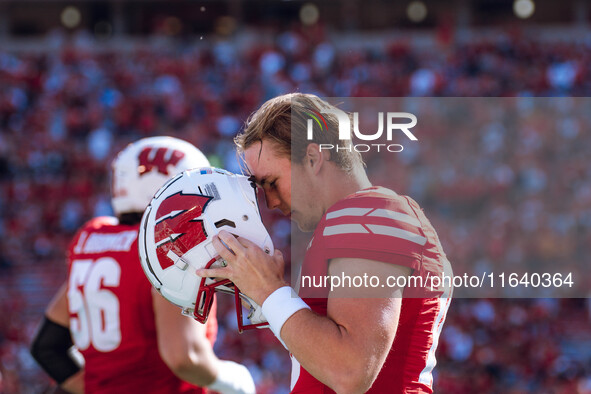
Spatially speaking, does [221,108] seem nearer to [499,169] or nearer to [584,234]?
[499,169]

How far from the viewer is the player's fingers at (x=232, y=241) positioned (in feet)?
6.06

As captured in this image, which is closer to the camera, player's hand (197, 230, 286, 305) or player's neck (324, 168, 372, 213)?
player's hand (197, 230, 286, 305)

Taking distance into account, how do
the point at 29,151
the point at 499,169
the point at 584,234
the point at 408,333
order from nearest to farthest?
the point at 408,333 < the point at 584,234 < the point at 499,169 < the point at 29,151

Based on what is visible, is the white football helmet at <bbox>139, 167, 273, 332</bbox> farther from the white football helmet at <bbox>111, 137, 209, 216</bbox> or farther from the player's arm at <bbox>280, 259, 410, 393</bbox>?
the white football helmet at <bbox>111, 137, 209, 216</bbox>

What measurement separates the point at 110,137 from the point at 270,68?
4.09 meters

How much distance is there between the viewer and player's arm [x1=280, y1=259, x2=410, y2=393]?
5.46ft

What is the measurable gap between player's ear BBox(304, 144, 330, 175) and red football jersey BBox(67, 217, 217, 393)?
121cm

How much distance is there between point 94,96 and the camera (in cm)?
1587

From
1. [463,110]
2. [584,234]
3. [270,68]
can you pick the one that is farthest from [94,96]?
[584,234]

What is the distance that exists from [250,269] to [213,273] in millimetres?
112

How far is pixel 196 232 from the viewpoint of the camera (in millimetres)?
1941

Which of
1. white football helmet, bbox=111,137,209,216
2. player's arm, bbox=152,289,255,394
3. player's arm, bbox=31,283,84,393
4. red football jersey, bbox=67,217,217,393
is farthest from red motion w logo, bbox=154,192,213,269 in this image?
player's arm, bbox=31,283,84,393

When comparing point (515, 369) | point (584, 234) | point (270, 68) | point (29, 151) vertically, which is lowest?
point (515, 369)

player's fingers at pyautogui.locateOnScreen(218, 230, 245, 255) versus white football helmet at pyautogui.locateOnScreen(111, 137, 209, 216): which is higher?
player's fingers at pyautogui.locateOnScreen(218, 230, 245, 255)
